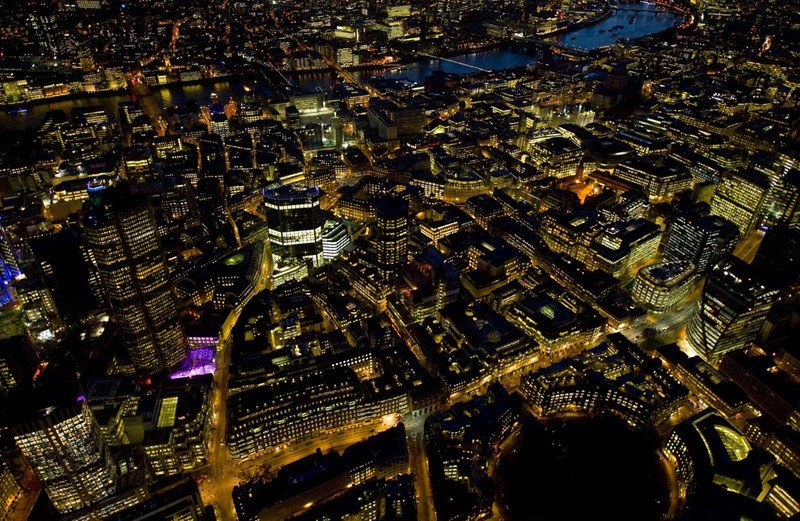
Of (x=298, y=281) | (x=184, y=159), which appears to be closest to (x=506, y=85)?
(x=184, y=159)

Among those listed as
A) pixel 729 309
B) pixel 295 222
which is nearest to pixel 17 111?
pixel 295 222

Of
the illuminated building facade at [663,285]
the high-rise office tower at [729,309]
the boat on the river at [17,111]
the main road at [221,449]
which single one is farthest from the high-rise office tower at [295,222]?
the boat on the river at [17,111]

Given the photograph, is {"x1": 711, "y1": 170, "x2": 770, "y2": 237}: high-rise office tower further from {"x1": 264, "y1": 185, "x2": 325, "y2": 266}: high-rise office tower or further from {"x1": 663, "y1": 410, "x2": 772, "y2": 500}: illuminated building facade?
{"x1": 264, "y1": 185, "x2": 325, "y2": 266}: high-rise office tower

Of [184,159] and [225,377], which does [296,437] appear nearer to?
[225,377]

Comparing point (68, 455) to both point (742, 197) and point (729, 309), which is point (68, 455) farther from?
point (742, 197)

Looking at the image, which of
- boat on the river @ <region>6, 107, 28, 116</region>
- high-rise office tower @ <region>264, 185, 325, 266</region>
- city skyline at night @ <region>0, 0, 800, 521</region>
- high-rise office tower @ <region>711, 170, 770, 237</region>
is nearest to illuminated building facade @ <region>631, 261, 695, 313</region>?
city skyline at night @ <region>0, 0, 800, 521</region>
